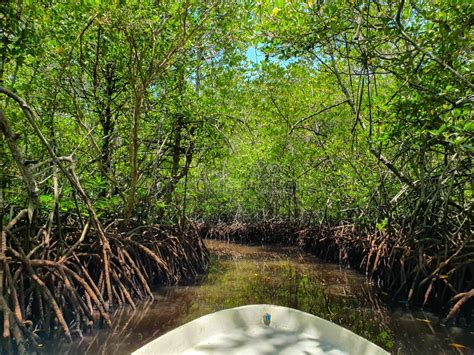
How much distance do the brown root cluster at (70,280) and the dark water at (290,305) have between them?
0.80ft

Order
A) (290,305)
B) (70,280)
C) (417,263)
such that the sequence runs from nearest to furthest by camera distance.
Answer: (70,280), (417,263), (290,305)

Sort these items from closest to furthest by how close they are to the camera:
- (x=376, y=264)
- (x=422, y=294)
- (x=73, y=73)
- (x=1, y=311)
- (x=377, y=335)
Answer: (x=1, y=311)
(x=377, y=335)
(x=422, y=294)
(x=73, y=73)
(x=376, y=264)

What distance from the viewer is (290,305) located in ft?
19.4

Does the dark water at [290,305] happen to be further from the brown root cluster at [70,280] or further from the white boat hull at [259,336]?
the white boat hull at [259,336]

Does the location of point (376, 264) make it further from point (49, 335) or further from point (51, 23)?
point (51, 23)

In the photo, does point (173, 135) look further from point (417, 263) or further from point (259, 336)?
point (259, 336)

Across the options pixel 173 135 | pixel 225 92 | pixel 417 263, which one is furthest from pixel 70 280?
pixel 225 92

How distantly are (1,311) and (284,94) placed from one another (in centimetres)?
921

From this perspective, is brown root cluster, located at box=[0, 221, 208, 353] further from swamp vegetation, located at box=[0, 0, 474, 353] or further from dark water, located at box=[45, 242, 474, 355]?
dark water, located at box=[45, 242, 474, 355]

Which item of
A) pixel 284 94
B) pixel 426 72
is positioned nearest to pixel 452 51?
pixel 426 72

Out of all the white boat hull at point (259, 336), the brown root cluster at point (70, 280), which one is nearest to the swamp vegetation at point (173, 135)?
the brown root cluster at point (70, 280)

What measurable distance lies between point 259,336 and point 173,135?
5278 mm

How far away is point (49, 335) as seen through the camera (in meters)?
3.94

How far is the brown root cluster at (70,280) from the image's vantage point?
3.48 m
